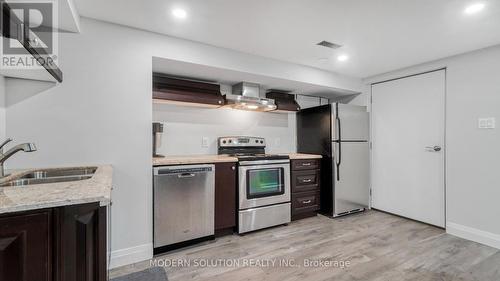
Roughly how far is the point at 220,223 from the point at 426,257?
2.16 m

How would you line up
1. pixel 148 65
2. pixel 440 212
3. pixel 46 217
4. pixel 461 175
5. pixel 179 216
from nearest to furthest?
pixel 46 217, pixel 148 65, pixel 179 216, pixel 461 175, pixel 440 212

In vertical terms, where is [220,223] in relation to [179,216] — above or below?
below

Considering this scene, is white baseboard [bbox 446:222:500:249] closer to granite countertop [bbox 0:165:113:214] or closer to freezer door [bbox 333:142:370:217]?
freezer door [bbox 333:142:370:217]

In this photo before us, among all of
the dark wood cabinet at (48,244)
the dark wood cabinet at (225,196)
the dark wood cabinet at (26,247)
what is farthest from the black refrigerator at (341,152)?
the dark wood cabinet at (26,247)

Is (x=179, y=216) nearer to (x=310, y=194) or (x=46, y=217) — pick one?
(x=46, y=217)

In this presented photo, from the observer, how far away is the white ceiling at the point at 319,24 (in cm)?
184

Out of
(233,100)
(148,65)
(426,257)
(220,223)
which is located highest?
(148,65)

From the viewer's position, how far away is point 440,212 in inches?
122

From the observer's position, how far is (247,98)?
126 inches

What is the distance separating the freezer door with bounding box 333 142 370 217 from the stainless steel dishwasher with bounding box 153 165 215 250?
6.40 ft

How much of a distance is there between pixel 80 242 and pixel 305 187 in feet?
9.41

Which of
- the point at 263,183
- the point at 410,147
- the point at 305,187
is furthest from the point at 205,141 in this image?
the point at 410,147

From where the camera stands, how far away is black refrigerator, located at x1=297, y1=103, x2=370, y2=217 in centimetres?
349

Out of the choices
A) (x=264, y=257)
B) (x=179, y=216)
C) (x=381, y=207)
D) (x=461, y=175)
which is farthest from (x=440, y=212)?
(x=179, y=216)
